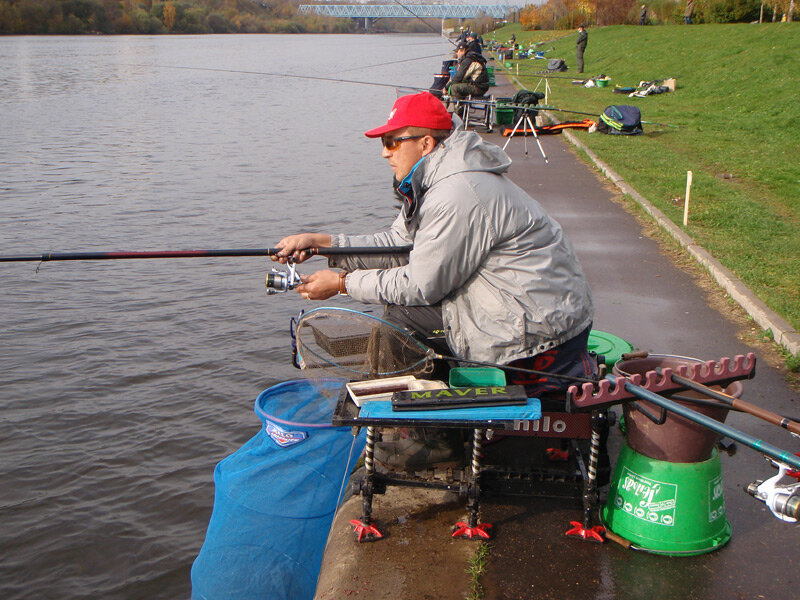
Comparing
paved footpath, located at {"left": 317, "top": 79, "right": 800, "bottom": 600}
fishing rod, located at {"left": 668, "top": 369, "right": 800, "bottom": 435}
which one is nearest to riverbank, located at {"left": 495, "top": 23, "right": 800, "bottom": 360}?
paved footpath, located at {"left": 317, "top": 79, "right": 800, "bottom": 600}

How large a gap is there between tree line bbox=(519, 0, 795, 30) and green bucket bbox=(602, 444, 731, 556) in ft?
98.8

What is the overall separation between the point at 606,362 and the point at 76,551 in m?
3.23

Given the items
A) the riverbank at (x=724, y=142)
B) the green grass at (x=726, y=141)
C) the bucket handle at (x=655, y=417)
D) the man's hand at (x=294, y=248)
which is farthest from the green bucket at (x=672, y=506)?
the green grass at (x=726, y=141)

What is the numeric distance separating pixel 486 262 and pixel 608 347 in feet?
4.90

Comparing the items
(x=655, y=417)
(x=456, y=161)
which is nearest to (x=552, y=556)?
(x=655, y=417)

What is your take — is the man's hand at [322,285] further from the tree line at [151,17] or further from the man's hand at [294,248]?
the tree line at [151,17]

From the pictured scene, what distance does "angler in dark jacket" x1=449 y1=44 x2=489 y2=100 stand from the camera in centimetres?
1745

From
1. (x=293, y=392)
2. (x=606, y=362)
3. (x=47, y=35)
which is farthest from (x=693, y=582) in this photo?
(x=47, y=35)

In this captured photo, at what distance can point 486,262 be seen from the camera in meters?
3.37

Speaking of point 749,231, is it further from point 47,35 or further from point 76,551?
point 47,35

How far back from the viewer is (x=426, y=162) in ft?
11.2

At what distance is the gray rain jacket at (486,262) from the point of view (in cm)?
327

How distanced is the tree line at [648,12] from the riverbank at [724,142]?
2.64m

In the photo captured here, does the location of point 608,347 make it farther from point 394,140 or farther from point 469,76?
point 469,76
